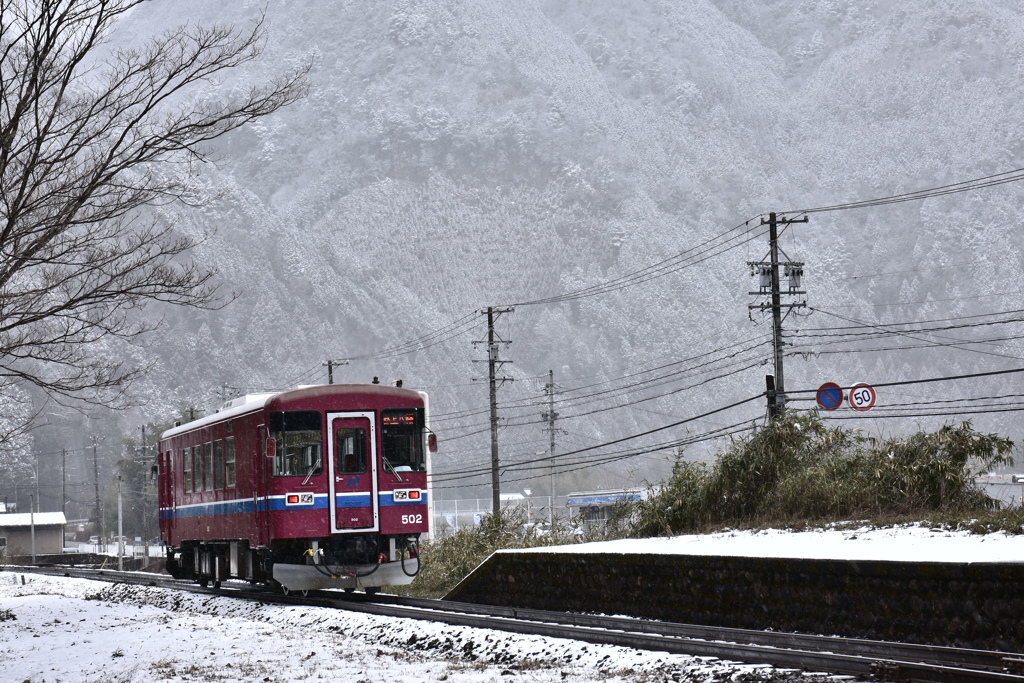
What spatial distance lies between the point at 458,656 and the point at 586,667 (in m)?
1.92

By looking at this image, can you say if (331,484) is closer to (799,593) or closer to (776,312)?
(799,593)

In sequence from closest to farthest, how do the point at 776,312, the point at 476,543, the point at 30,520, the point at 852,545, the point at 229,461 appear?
the point at 852,545, the point at 229,461, the point at 476,543, the point at 776,312, the point at 30,520

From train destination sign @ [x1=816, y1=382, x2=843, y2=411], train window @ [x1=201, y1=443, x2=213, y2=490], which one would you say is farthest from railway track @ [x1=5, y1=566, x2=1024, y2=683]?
train destination sign @ [x1=816, y1=382, x2=843, y2=411]

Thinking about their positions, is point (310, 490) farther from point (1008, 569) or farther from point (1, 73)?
point (1008, 569)

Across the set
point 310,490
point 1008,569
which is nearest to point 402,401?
point 310,490

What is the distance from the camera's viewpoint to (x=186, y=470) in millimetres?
23297

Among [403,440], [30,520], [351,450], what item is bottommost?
[30,520]

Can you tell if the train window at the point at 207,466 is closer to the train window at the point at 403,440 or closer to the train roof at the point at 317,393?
the train roof at the point at 317,393

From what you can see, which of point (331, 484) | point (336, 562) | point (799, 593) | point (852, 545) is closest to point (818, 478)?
point (852, 545)

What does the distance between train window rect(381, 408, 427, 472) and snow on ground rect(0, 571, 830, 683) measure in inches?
113

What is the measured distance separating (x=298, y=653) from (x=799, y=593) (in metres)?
5.10

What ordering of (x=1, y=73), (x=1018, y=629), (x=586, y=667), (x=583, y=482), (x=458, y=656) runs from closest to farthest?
(x=1018, y=629) < (x=586, y=667) < (x=458, y=656) < (x=1, y=73) < (x=583, y=482)

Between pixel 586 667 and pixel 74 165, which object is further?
pixel 74 165

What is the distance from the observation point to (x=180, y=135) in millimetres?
13109
